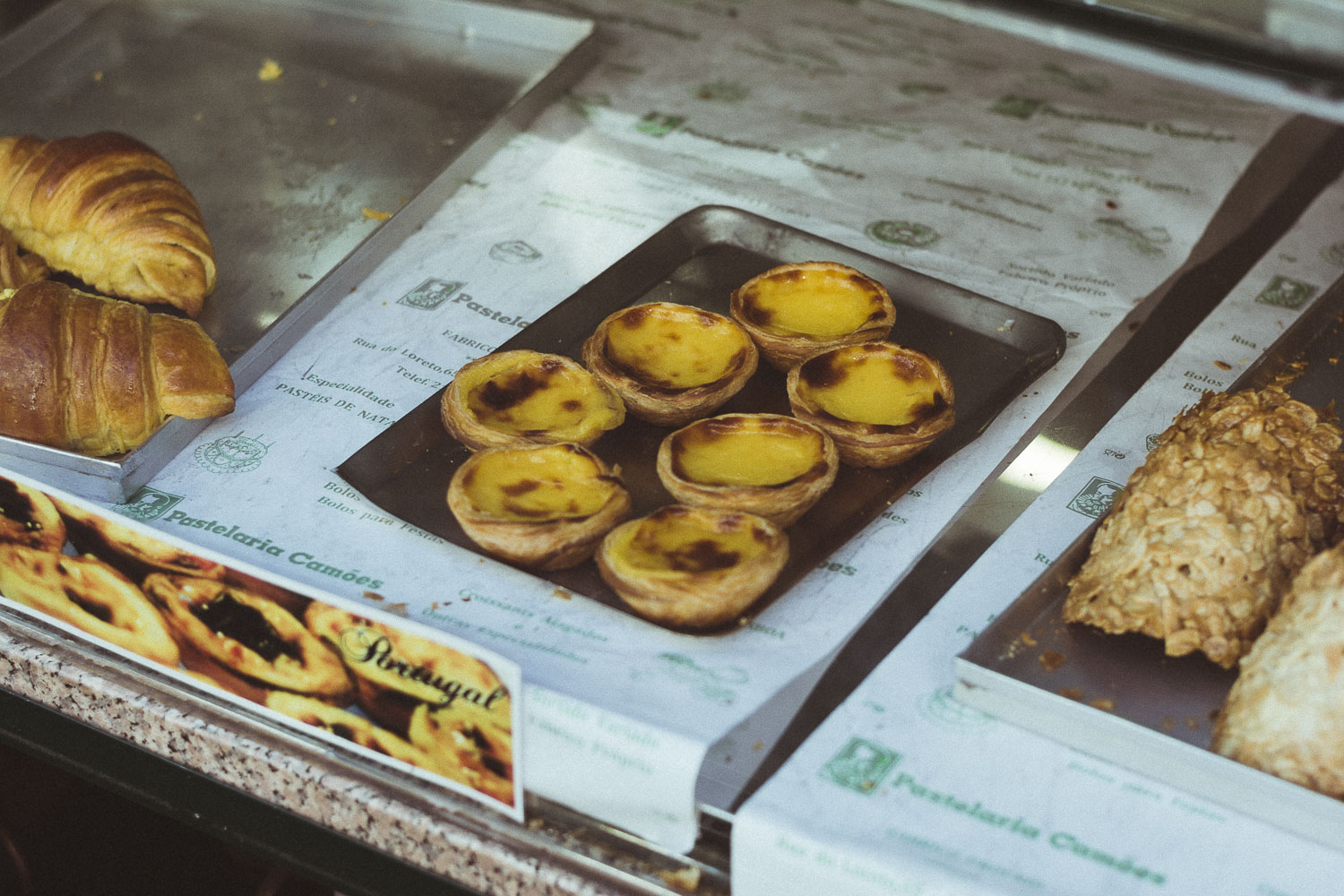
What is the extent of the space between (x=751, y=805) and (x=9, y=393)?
1.19 metres

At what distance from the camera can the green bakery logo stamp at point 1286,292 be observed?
2223mm

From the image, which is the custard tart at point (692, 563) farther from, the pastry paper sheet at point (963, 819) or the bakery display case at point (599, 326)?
the pastry paper sheet at point (963, 819)

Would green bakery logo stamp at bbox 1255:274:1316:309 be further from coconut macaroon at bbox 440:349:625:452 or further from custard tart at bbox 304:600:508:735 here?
custard tart at bbox 304:600:508:735

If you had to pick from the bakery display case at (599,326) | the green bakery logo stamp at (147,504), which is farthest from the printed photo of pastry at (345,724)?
the green bakery logo stamp at (147,504)

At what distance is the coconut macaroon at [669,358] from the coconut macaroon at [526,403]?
0.12 ft

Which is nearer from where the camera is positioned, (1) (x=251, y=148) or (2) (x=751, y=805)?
(2) (x=751, y=805)

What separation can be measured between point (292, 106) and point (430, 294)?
908 millimetres

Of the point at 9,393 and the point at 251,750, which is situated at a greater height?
the point at 9,393

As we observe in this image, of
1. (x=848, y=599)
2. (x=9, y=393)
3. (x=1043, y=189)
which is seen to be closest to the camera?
(x=848, y=599)

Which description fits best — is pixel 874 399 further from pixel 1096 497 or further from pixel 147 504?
pixel 147 504

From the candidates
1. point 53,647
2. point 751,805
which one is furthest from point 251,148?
point 751,805

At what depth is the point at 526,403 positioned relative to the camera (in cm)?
183

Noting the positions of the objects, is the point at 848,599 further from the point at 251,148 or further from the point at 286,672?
the point at 251,148

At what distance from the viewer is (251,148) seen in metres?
2.69
